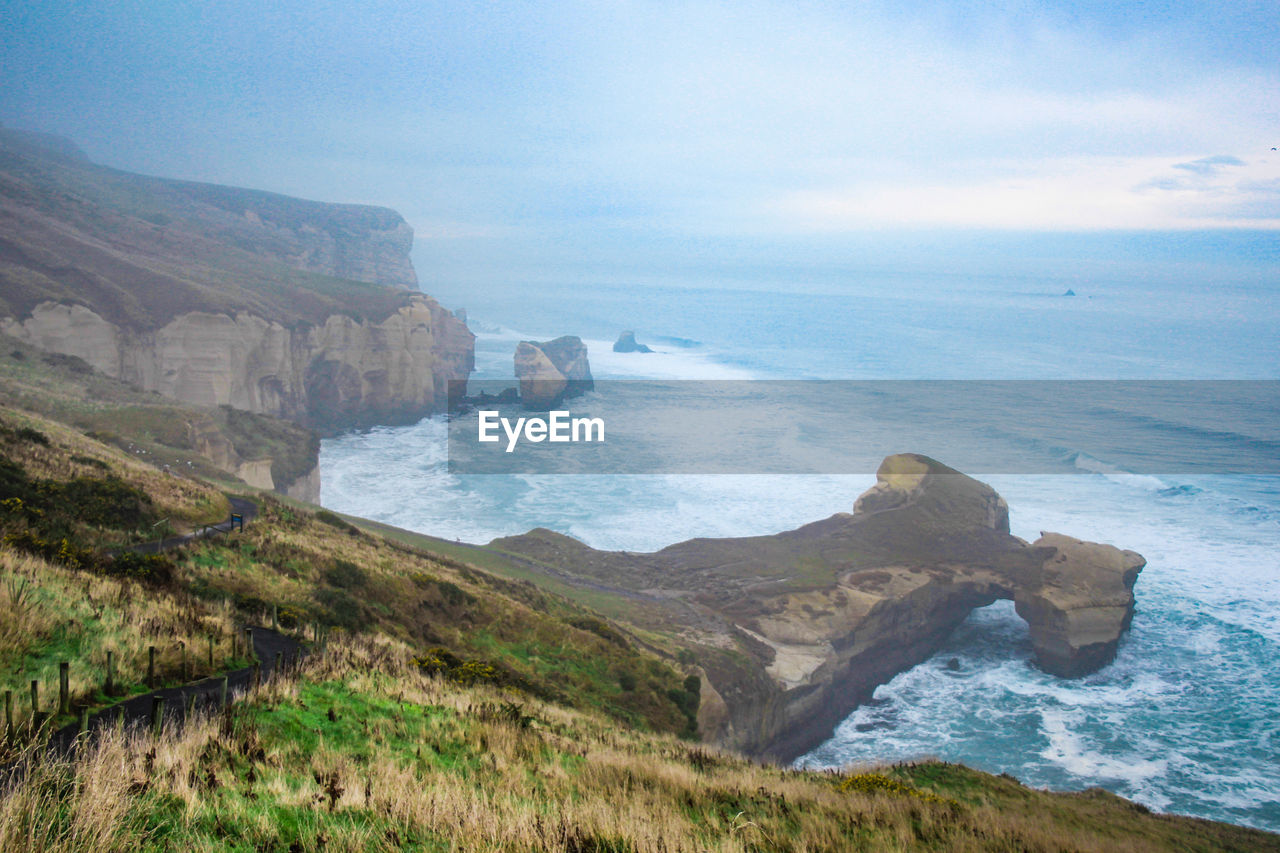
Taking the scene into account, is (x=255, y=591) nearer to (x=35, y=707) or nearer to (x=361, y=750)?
(x=361, y=750)

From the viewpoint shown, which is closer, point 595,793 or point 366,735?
point 595,793

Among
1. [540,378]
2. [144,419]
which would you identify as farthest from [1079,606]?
[540,378]

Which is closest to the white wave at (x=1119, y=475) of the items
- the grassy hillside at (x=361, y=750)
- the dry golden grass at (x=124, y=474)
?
the grassy hillside at (x=361, y=750)

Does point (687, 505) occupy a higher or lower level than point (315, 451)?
lower

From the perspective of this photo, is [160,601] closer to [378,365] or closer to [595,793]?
[595,793]

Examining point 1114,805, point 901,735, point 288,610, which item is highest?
point 288,610

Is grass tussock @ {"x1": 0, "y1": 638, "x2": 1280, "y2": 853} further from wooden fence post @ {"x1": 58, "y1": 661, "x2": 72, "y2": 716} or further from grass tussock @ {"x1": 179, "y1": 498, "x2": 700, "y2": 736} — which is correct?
grass tussock @ {"x1": 179, "y1": 498, "x2": 700, "y2": 736}

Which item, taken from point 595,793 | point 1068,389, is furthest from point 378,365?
point 1068,389

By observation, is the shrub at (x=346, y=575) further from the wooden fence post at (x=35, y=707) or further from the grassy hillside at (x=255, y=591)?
the wooden fence post at (x=35, y=707)
